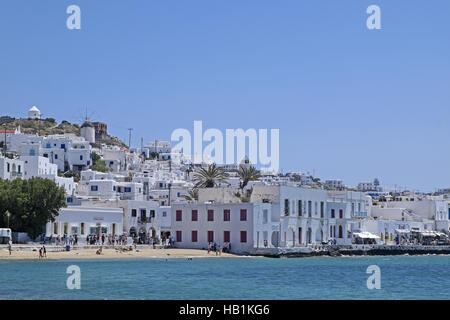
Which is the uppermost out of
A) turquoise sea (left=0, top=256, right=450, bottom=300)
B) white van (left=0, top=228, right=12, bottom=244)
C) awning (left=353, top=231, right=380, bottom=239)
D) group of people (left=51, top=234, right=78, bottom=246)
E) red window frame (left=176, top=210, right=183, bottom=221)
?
red window frame (left=176, top=210, right=183, bottom=221)

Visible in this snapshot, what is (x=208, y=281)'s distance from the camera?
129 feet

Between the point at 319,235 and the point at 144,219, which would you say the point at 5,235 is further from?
the point at 319,235

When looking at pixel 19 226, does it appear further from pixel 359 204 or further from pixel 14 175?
pixel 359 204

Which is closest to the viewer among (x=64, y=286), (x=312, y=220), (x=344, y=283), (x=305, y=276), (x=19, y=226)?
(x=64, y=286)

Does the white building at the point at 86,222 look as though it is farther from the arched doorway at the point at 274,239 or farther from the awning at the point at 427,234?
the awning at the point at 427,234

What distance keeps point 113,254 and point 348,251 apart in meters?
28.7

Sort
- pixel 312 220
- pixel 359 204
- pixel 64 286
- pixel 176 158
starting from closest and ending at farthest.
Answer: pixel 64 286 → pixel 312 220 → pixel 359 204 → pixel 176 158

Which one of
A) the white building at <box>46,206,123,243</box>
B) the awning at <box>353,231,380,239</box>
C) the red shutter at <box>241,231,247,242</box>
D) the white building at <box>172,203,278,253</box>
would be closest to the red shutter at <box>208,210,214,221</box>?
the white building at <box>172,203,278,253</box>

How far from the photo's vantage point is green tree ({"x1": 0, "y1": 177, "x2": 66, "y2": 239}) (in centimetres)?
6278

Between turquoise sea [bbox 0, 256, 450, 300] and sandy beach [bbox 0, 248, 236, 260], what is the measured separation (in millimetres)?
2979

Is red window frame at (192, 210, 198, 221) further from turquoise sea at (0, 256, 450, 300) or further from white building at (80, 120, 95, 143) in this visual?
white building at (80, 120, 95, 143)
